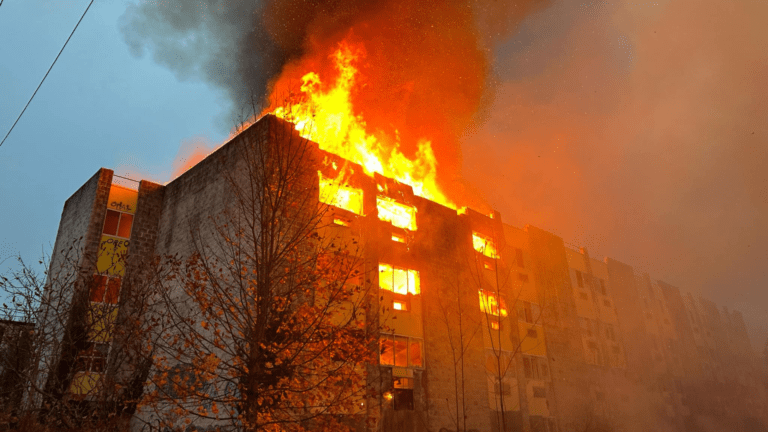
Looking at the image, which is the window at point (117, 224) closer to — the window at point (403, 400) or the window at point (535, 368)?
the window at point (403, 400)

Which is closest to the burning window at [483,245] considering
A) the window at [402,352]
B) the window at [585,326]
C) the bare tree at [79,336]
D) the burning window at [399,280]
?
the burning window at [399,280]

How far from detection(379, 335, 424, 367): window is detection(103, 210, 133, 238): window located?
42.9 feet

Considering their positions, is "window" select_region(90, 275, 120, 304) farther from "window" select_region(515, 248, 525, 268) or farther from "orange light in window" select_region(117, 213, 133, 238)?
"window" select_region(515, 248, 525, 268)

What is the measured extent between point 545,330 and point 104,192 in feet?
80.9

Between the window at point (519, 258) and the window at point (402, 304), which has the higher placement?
the window at point (519, 258)

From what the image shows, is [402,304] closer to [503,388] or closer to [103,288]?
[503,388]

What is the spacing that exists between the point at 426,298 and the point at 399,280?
1582 mm

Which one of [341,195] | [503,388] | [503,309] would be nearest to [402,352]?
[503,388]

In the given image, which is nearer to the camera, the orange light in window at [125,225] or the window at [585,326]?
the orange light in window at [125,225]

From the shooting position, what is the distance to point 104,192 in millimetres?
22641

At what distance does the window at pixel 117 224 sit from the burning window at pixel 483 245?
57.6ft

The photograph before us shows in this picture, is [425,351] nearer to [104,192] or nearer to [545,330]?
[545,330]

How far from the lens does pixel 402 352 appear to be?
819 inches

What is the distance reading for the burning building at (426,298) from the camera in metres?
19.8
